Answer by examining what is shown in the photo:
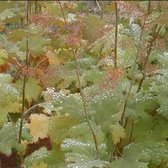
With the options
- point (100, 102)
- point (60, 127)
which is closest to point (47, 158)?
point (60, 127)

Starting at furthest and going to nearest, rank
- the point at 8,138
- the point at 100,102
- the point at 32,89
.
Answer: the point at 32,89, the point at 8,138, the point at 100,102

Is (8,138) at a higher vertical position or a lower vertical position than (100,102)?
lower

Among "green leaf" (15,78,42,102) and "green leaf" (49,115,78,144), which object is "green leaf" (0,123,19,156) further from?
"green leaf" (15,78,42,102)

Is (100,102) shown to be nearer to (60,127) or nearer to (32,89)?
(60,127)

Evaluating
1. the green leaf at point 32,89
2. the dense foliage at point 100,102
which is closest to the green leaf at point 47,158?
the dense foliage at point 100,102

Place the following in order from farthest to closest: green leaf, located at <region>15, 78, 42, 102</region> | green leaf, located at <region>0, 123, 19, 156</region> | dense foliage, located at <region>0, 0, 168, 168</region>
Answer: green leaf, located at <region>15, 78, 42, 102</region> → green leaf, located at <region>0, 123, 19, 156</region> → dense foliage, located at <region>0, 0, 168, 168</region>

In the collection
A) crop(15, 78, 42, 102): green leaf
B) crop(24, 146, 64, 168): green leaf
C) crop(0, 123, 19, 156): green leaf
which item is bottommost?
crop(24, 146, 64, 168): green leaf

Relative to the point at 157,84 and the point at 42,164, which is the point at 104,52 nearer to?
the point at 157,84

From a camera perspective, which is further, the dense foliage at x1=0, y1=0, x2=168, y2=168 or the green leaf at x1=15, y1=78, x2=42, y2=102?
the green leaf at x1=15, y1=78, x2=42, y2=102

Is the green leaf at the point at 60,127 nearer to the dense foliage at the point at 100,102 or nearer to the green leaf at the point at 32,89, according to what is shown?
the dense foliage at the point at 100,102

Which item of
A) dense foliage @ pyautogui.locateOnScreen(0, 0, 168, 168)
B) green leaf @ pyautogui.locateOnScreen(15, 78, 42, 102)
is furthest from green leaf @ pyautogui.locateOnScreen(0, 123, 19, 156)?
green leaf @ pyautogui.locateOnScreen(15, 78, 42, 102)

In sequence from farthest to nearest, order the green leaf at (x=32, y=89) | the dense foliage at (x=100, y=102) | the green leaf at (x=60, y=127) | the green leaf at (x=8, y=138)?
1. the green leaf at (x=32, y=89)
2. the green leaf at (x=60, y=127)
3. the green leaf at (x=8, y=138)
4. the dense foliage at (x=100, y=102)
